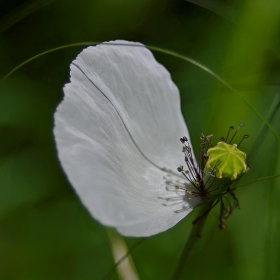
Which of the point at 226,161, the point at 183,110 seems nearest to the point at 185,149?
the point at 226,161

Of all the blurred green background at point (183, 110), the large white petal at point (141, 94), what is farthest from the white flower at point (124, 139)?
the blurred green background at point (183, 110)

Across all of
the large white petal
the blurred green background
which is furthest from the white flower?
the blurred green background

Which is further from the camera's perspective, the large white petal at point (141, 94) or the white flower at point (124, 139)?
the large white petal at point (141, 94)

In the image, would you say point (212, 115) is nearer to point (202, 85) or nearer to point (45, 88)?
point (202, 85)

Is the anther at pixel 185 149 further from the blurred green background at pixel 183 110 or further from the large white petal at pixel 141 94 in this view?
the blurred green background at pixel 183 110

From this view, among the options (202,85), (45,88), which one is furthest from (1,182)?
(202,85)

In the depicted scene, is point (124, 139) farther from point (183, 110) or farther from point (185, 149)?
point (183, 110)
